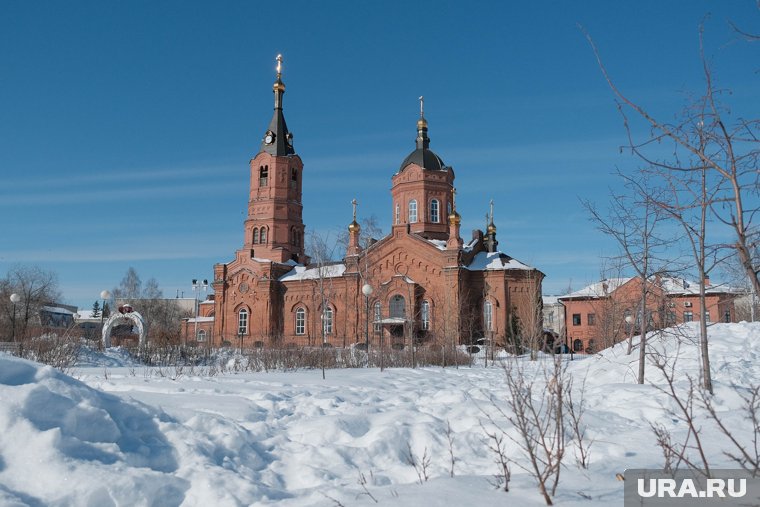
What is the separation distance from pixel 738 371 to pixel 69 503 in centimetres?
1149

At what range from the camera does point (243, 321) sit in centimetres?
3922

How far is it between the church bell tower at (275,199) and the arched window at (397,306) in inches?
366

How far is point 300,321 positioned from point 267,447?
3295 cm

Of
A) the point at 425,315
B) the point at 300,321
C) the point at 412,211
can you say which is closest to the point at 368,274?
the point at 425,315

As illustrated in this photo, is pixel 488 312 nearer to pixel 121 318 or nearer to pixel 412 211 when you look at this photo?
pixel 412 211

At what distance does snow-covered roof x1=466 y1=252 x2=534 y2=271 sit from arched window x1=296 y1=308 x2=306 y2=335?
1140 cm

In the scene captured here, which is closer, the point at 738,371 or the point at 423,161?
the point at 738,371

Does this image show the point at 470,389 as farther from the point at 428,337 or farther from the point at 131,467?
the point at 428,337

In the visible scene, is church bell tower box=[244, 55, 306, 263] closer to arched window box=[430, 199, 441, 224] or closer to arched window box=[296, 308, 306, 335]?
arched window box=[296, 308, 306, 335]

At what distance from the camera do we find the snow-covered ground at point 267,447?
13.4 feet

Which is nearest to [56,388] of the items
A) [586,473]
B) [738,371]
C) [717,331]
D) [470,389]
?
[586,473]

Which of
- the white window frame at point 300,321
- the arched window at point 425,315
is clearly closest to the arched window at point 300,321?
the white window frame at point 300,321

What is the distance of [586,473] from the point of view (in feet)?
15.4

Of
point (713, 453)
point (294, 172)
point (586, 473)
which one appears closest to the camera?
point (586, 473)
